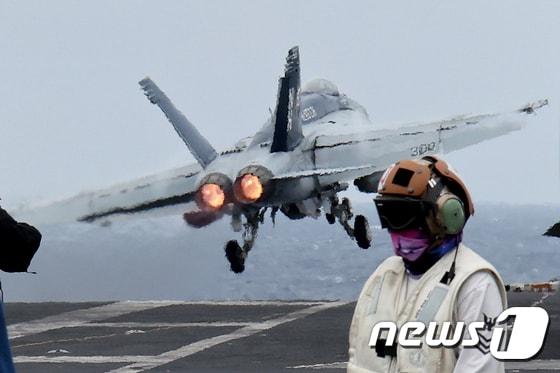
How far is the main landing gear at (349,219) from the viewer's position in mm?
44000

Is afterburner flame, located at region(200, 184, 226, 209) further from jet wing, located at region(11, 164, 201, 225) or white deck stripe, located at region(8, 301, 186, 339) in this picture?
jet wing, located at region(11, 164, 201, 225)

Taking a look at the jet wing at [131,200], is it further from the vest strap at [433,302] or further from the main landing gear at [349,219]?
the vest strap at [433,302]

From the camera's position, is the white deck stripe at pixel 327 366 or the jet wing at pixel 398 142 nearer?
the white deck stripe at pixel 327 366

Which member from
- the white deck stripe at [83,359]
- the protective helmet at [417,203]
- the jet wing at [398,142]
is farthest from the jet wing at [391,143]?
the protective helmet at [417,203]

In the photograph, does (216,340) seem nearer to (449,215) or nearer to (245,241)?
(245,241)

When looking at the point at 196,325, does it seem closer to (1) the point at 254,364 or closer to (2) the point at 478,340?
(1) the point at 254,364

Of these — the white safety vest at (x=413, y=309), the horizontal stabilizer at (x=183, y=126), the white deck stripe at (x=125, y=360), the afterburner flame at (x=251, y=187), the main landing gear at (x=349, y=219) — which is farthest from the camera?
the horizontal stabilizer at (x=183, y=126)

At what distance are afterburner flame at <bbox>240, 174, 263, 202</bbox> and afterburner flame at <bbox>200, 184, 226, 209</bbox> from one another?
0.62 metres

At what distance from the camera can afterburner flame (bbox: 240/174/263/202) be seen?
38312 millimetres

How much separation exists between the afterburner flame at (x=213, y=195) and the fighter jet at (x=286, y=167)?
2 cm

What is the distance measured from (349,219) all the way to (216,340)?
2004 cm

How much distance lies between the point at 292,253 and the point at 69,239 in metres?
109

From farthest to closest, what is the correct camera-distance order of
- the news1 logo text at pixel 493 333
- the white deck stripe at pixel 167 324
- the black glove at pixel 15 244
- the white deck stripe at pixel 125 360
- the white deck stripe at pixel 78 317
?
the white deck stripe at pixel 167 324 < the white deck stripe at pixel 78 317 < the white deck stripe at pixel 125 360 < the black glove at pixel 15 244 < the news1 logo text at pixel 493 333

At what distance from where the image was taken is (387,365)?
633 cm
